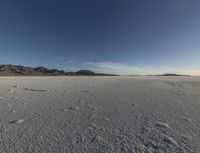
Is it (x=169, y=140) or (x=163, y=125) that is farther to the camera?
(x=163, y=125)

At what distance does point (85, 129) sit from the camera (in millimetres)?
2875

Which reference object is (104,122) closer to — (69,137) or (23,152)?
(69,137)

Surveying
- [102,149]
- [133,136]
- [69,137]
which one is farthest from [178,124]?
[69,137]

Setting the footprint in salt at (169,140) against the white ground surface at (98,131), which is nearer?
the white ground surface at (98,131)

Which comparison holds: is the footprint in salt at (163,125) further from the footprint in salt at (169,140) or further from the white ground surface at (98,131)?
the footprint in salt at (169,140)

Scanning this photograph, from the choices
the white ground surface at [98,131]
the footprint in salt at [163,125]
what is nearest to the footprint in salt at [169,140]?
the white ground surface at [98,131]

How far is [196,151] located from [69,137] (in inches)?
77.1

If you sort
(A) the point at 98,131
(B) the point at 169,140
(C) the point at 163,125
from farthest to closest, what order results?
1. (C) the point at 163,125
2. (A) the point at 98,131
3. (B) the point at 169,140

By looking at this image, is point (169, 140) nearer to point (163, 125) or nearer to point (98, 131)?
point (163, 125)

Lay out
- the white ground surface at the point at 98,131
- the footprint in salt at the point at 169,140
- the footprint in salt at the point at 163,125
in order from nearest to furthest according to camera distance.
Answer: the white ground surface at the point at 98,131 < the footprint in salt at the point at 169,140 < the footprint in salt at the point at 163,125

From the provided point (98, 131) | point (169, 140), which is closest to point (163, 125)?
point (169, 140)

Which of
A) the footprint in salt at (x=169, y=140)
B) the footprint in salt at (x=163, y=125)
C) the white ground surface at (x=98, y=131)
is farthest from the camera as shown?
the footprint in salt at (x=163, y=125)

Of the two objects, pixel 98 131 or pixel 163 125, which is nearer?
pixel 98 131

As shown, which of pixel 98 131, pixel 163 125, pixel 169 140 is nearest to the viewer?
pixel 169 140
